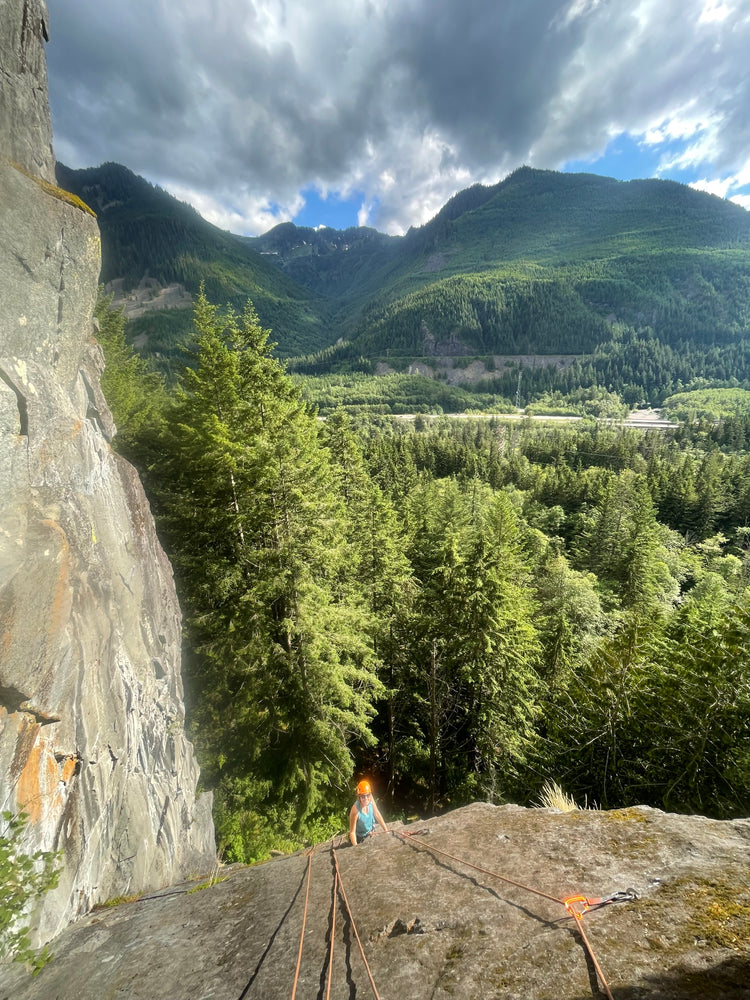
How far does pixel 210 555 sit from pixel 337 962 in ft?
30.2

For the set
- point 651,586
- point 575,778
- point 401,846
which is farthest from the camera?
point 651,586

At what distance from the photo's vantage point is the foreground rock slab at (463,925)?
3.31 metres

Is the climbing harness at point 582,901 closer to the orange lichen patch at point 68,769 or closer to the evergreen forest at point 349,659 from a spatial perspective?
the evergreen forest at point 349,659

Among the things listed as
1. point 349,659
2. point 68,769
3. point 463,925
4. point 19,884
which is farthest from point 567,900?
point 349,659

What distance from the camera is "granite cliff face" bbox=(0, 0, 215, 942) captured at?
563 centimetres

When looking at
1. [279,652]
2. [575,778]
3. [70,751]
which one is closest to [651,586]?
[575,778]

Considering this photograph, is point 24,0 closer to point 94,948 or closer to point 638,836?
point 94,948

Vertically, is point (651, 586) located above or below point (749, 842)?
below

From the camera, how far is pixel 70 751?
6.19 m

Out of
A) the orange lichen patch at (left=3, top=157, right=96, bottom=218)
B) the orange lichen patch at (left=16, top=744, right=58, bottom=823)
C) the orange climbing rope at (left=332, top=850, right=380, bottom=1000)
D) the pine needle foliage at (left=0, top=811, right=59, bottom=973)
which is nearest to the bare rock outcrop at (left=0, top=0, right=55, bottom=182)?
the orange lichen patch at (left=3, top=157, right=96, bottom=218)

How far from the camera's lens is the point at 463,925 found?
13.5 feet

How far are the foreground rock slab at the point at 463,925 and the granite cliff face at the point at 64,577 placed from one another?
1.59 meters

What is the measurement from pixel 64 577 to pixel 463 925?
6720 millimetres

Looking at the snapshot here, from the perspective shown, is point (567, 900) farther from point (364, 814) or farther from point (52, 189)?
point (52, 189)
